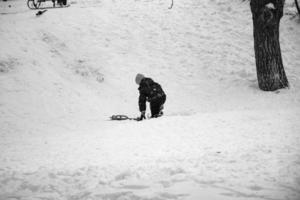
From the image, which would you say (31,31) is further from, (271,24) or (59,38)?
(271,24)

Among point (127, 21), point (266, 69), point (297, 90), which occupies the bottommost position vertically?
point (297, 90)

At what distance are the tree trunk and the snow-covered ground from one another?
698 mm

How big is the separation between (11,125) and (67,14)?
7531 millimetres

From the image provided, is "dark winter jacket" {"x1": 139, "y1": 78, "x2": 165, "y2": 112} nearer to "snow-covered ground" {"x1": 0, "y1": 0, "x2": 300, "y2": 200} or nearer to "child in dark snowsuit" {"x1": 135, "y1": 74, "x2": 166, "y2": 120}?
"child in dark snowsuit" {"x1": 135, "y1": 74, "x2": 166, "y2": 120}

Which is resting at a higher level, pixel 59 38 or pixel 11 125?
pixel 59 38

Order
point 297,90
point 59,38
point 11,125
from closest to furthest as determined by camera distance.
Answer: point 11,125 → point 297,90 → point 59,38

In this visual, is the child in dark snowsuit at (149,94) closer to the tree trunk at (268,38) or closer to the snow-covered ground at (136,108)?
the snow-covered ground at (136,108)

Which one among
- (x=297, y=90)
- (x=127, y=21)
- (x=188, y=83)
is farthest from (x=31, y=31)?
(x=297, y=90)

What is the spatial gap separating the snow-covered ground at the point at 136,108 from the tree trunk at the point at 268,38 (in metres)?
0.70

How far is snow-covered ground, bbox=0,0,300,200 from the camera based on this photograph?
12.3ft

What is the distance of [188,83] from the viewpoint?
449 inches

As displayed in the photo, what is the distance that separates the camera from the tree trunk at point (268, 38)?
9539 mm

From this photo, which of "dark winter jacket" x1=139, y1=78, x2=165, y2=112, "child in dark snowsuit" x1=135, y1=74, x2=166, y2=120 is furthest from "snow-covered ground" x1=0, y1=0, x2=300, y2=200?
"dark winter jacket" x1=139, y1=78, x2=165, y2=112

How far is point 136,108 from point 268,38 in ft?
15.3
